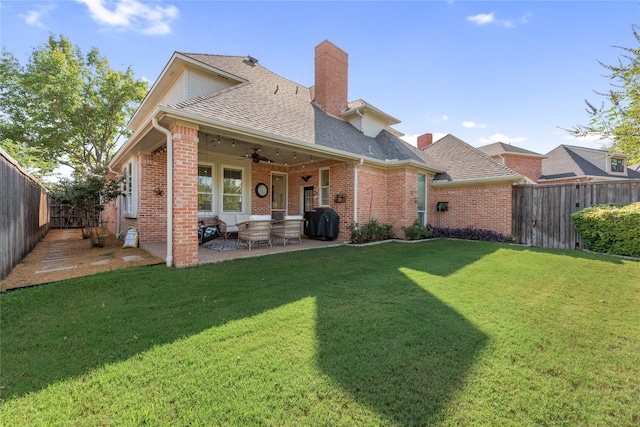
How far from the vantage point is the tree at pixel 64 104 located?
14828 mm

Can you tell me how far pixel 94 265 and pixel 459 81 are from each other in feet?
41.4

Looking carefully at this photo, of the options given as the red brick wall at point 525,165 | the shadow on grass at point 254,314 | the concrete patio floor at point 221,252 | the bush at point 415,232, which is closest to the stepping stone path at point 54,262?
the shadow on grass at point 254,314

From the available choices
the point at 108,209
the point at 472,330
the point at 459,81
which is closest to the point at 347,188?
the point at 459,81

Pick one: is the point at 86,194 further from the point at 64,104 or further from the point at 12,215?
the point at 64,104

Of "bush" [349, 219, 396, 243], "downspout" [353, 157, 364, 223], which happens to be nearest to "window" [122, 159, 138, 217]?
"downspout" [353, 157, 364, 223]

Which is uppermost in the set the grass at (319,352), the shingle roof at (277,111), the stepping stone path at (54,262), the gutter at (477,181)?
the shingle roof at (277,111)

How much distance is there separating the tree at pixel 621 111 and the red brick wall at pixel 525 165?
1777cm

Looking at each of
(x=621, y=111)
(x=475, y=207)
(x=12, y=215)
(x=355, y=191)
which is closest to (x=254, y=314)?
(x=12, y=215)

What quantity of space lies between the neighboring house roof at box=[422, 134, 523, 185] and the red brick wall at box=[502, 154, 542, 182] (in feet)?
35.3

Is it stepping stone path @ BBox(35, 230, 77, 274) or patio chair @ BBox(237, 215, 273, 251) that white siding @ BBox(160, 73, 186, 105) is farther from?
stepping stone path @ BBox(35, 230, 77, 274)

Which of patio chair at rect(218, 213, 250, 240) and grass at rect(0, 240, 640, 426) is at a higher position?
patio chair at rect(218, 213, 250, 240)

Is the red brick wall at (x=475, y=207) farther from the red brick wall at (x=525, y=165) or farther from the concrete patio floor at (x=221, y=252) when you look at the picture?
the red brick wall at (x=525, y=165)

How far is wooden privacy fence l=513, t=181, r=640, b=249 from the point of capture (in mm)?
7801

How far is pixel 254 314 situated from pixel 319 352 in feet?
3.85
